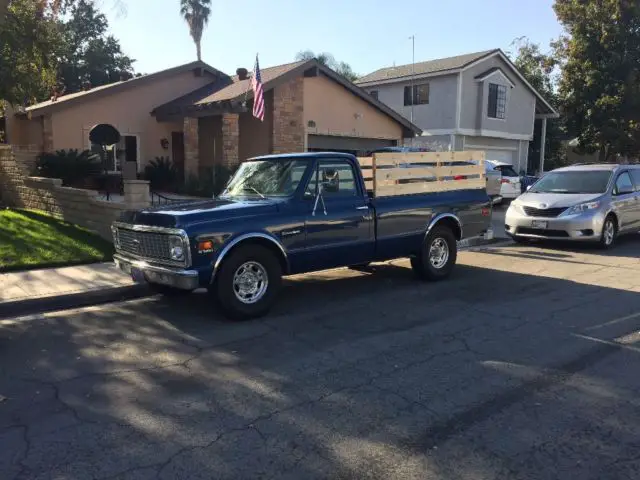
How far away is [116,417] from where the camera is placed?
3.89 m

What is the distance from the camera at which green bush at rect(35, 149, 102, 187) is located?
15.0 metres

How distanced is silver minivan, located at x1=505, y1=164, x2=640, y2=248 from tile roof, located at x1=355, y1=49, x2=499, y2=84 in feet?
49.2

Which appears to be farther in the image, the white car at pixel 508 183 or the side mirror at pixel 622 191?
the white car at pixel 508 183

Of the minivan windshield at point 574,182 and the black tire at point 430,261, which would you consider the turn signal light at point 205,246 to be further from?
the minivan windshield at point 574,182

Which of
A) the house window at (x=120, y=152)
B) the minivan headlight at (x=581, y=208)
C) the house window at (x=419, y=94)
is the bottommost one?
the minivan headlight at (x=581, y=208)

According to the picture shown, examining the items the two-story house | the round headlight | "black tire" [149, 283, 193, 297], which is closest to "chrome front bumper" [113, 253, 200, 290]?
the round headlight

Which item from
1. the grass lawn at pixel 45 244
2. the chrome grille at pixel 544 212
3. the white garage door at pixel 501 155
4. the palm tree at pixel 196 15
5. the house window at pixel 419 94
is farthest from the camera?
the palm tree at pixel 196 15

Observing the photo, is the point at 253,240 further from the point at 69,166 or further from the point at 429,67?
the point at 429,67

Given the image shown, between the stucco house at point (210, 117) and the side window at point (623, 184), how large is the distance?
9460mm

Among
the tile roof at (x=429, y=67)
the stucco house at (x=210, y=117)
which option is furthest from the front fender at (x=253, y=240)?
the tile roof at (x=429, y=67)

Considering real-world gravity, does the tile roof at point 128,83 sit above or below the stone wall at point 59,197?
above

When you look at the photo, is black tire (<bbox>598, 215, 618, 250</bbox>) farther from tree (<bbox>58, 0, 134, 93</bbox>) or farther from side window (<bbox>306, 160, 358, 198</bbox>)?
tree (<bbox>58, 0, 134, 93</bbox>)

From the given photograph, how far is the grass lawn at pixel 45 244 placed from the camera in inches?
353

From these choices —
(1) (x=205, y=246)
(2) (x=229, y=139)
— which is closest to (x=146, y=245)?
(1) (x=205, y=246)
